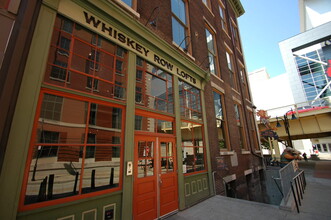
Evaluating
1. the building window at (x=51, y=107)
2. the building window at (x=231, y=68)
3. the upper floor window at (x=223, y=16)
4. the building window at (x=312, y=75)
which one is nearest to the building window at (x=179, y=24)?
the building window at (x=51, y=107)

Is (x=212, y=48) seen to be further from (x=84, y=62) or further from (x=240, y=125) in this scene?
(x=84, y=62)

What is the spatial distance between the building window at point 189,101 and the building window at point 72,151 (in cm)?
320

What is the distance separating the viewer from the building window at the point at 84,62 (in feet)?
11.3

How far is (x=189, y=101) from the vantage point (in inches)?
279

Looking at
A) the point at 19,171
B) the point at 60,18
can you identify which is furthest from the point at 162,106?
the point at 19,171

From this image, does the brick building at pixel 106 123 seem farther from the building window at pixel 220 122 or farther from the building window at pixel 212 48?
the building window at pixel 212 48

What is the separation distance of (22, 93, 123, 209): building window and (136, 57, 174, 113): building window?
116 cm

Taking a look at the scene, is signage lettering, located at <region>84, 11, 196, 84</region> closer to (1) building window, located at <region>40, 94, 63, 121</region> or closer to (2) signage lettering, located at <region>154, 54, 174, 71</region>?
(2) signage lettering, located at <region>154, 54, 174, 71</region>

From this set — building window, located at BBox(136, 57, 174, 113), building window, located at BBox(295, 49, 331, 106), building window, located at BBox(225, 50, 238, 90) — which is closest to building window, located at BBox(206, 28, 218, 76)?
building window, located at BBox(225, 50, 238, 90)

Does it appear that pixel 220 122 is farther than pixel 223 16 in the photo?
No

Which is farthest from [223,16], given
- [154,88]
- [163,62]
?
[154,88]

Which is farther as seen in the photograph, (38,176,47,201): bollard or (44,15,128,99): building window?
(44,15,128,99): building window

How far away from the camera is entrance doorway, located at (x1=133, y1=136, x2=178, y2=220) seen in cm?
427

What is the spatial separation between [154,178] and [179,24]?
7.39 metres
